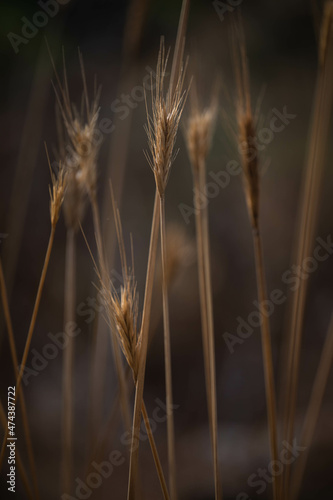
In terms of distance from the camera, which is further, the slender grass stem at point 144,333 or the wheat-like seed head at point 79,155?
the wheat-like seed head at point 79,155

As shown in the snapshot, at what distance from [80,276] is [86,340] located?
0.24 metres

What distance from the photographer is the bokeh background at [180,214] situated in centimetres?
151

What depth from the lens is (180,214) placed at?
172 centimetres

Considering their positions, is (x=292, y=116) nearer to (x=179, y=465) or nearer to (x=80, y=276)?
(x=80, y=276)

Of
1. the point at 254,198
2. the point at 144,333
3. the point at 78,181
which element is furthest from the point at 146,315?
the point at 78,181

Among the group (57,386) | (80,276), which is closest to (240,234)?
(80,276)

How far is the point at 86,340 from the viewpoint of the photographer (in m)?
1.67

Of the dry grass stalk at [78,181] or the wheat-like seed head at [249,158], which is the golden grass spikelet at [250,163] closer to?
the wheat-like seed head at [249,158]

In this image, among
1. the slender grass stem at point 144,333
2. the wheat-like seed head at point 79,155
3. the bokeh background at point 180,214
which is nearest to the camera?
the slender grass stem at point 144,333

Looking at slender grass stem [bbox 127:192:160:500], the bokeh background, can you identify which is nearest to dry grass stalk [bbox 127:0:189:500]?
slender grass stem [bbox 127:192:160:500]

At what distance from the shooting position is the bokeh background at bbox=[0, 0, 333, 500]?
1.51 m

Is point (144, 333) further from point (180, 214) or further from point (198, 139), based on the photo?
point (180, 214)

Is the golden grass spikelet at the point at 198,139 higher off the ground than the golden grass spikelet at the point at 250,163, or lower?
higher

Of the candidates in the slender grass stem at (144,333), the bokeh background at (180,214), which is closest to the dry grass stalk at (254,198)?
the slender grass stem at (144,333)
